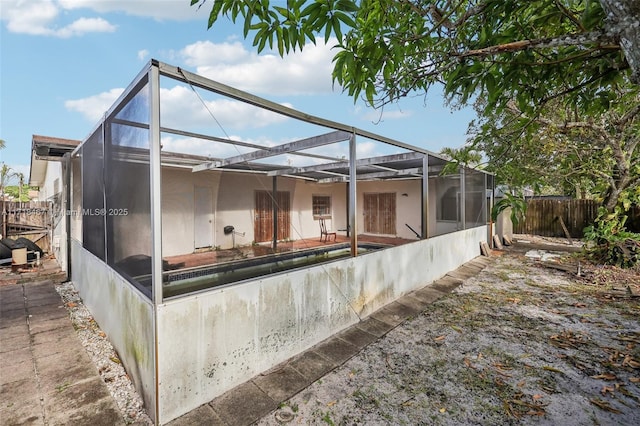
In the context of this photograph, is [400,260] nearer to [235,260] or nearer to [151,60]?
[235,260]

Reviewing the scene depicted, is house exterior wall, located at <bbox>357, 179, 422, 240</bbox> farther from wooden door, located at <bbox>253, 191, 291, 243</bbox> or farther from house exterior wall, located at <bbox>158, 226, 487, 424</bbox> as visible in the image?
house exterior wall, located at <bbox>158, 226, 487, 424</bbox>

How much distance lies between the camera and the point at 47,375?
2.52 metres

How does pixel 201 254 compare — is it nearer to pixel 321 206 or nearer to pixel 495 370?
pixel 321 206

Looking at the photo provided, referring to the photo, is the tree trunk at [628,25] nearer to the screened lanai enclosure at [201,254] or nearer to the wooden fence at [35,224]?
the screened lanai enclosure at [201,254]

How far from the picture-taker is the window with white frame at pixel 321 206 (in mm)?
10469

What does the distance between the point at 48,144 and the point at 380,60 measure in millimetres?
5989

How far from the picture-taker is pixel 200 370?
2.10 meters

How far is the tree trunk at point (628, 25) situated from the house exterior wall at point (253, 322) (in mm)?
2526

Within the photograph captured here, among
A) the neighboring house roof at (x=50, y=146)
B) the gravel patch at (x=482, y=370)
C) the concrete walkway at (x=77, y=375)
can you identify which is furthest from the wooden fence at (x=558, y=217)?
the neighboring house roof at (x=50, y=146)

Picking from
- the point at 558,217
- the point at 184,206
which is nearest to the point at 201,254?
the point at 184,206

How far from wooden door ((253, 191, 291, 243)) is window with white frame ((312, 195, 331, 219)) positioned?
1525 millimetres

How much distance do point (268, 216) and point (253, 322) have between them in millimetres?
6210

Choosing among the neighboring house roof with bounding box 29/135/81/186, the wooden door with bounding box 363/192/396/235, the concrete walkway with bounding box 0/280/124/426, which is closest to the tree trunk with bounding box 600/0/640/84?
the concrete walkway with bounding box 0/280/124/426

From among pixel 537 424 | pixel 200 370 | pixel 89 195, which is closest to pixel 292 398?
pixel 200 370
